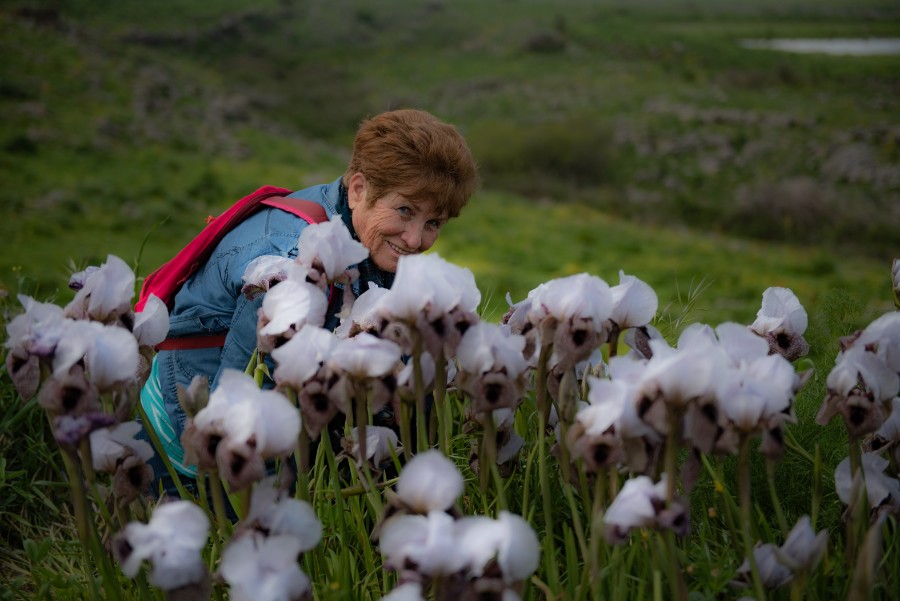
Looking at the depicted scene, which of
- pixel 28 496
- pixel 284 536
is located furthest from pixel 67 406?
pixel 28 496

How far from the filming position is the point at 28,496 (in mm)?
2822

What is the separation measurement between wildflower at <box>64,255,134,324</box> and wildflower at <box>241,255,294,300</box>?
29 cm

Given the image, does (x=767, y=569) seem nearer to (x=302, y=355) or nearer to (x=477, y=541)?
(x=477, y=541)

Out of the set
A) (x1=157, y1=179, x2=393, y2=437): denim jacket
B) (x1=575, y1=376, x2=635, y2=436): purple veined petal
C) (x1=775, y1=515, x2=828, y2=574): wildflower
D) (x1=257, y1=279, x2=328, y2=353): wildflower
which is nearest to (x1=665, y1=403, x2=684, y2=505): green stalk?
(x1=575, y1=376, x2=635, y2=436): purple veined petal

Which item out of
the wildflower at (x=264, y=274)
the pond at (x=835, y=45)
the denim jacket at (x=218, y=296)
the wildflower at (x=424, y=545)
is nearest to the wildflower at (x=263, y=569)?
the wildflower at (x=424, y=545)

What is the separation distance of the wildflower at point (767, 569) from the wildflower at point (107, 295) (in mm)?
1342

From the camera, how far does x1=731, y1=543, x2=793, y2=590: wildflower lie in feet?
4.87

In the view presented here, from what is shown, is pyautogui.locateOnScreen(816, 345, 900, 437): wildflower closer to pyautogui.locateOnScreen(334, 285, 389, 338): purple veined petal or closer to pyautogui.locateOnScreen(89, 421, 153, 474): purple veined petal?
pyautogui.locateOnScreen(334, 285, 389, 338): purple veined petal

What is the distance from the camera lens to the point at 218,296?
2777mm

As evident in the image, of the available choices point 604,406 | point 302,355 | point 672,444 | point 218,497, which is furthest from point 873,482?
point 218,497

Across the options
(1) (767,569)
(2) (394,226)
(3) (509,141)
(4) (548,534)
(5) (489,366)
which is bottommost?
(3) (509,141)

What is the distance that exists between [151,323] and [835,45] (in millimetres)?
41158

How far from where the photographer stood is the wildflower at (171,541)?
1.24 meters

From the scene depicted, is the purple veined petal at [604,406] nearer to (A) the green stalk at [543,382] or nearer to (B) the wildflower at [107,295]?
(A) the green stalk at [543,382]
